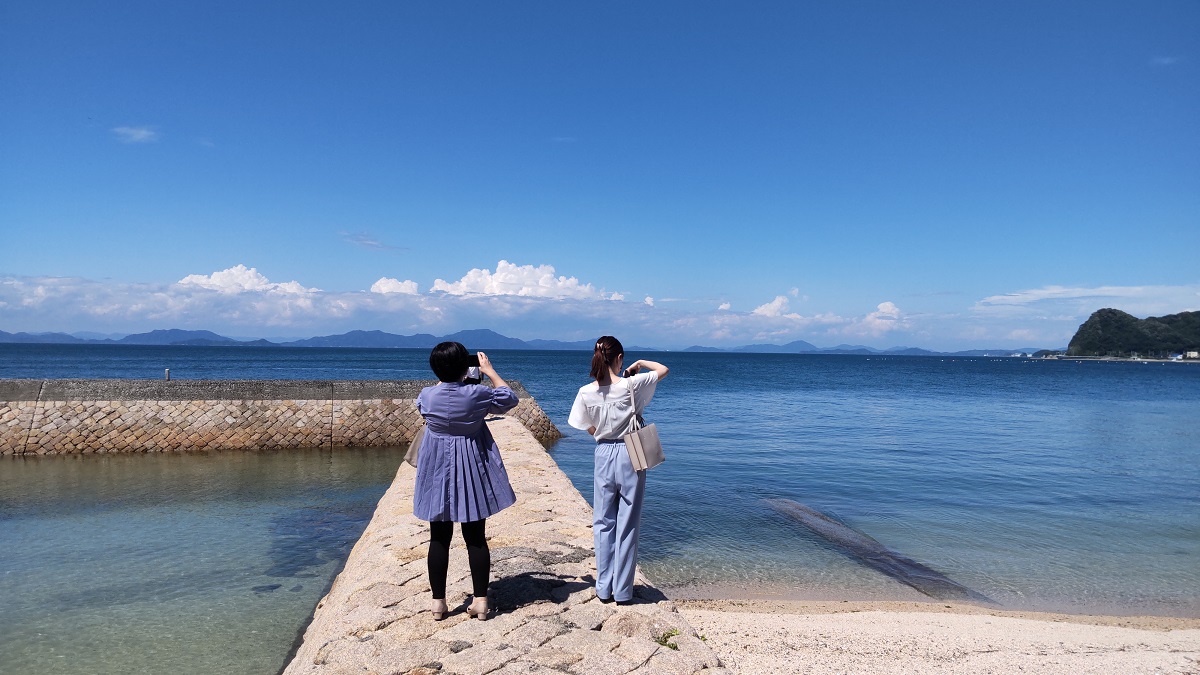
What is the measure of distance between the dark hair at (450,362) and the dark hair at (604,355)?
30.8 inches

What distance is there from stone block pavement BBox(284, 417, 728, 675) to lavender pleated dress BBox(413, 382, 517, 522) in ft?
2.37

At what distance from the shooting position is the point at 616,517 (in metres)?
4.13

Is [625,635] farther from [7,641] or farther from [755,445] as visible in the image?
[755,445]

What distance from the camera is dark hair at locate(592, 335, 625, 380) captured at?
395 cm

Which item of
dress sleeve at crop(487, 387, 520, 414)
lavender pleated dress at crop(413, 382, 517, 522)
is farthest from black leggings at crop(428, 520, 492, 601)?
dress sleeve at crop(487, 387, 520, 414)

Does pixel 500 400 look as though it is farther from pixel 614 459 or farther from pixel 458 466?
pixel 614 459

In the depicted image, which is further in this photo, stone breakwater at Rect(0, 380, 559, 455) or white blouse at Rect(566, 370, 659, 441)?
stone breakwater at Rect(0, 380, 559, 455)

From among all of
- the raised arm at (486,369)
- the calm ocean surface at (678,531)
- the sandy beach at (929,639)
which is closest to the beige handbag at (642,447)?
the raised arm at (486,369)

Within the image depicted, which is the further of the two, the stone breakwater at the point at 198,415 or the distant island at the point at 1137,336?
the distant island at the point at 1137,336

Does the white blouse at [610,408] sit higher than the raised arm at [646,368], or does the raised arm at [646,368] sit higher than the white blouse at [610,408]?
the raised arm at [646,368]

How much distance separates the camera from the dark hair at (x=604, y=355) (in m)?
3.95

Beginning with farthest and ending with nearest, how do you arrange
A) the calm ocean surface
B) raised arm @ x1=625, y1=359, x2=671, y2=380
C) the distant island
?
the distant island → the calm ocean surface → raised arm @ x1=625, y1=359, x2=671, y2=380

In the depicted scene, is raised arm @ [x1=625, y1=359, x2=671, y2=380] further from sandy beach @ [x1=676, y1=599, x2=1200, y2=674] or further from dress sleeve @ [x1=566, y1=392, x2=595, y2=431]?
sandy beach @ [x1=676, y1=599, x2=1200, y2=674]

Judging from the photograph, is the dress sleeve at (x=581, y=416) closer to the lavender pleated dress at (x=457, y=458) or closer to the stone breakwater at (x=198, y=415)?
the lavender pleated dress at (x=457, y=458)
